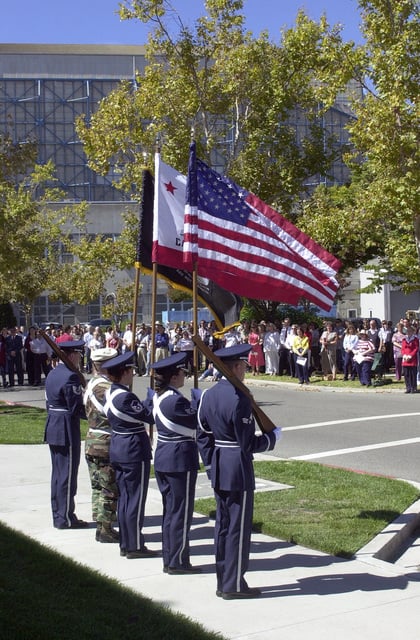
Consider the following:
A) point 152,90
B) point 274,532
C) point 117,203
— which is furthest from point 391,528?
point 117,203

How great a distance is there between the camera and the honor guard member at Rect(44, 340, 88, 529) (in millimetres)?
8672

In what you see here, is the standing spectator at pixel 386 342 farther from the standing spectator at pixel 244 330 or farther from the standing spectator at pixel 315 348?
the standing spectator at pixel 244 330

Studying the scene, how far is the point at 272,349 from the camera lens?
91.6 ft

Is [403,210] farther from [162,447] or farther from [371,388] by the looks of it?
[162,447]

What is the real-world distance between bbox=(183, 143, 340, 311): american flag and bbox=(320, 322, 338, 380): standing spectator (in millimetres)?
16327

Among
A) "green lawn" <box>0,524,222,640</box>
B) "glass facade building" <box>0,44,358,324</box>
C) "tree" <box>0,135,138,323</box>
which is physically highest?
"glass facade building" <box>0,44,358,324</box>

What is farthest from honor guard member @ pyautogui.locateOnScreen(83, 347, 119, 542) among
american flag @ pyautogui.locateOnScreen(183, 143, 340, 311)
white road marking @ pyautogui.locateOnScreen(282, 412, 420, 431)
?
white road marking @ pyautogui.locateOnScreen(282, 412, 420, 431)

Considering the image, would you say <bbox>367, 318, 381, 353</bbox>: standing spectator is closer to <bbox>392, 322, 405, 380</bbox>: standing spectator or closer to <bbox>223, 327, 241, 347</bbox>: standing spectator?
<bbox>392, 322, 405, 380</bbox>: standing spectator

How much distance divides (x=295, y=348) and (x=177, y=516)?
717 inches

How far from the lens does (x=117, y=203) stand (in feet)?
191

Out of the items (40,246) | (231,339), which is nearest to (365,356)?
(231,339)

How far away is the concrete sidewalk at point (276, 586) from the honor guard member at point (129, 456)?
198 millimetres

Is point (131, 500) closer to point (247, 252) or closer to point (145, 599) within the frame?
point (145, 599)

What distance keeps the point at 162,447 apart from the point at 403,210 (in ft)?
48.9
